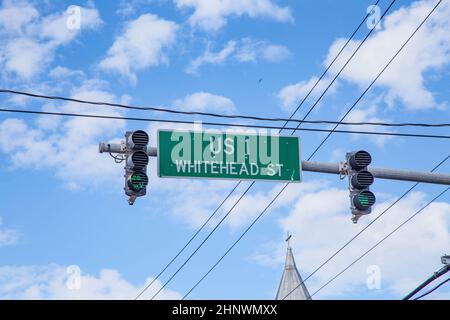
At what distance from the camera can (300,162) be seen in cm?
1442

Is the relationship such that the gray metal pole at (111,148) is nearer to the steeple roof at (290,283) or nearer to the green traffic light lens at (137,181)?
the green traffic light lens at (137,181)

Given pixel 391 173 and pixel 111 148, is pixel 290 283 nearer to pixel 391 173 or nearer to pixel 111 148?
pixel 391 173

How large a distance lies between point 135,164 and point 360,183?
365 centimetres

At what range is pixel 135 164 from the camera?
13539mm

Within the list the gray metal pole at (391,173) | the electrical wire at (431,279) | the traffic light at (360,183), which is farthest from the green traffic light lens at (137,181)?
the electrical wire at (431,279)

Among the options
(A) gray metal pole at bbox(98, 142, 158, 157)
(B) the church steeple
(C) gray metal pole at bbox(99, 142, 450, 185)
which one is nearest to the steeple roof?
(B) the church steeple

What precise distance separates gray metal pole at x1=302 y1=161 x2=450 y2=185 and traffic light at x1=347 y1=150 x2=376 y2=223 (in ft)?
0.51

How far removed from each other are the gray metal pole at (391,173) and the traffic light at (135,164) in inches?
104

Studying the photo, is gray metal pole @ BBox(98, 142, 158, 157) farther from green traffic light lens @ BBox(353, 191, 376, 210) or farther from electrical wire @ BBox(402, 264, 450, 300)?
electrical wire @ BBox(402, 264, 450, 300)

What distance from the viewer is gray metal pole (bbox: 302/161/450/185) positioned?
47.1 ft
